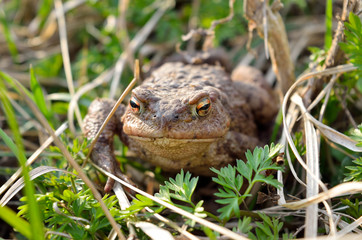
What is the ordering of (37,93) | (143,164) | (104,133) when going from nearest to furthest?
(104,133)
(37,93)
(143,164)

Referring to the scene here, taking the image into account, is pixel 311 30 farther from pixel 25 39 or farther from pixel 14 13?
pixel 14 13

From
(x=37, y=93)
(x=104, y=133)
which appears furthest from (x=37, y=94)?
(x=104, y=133)

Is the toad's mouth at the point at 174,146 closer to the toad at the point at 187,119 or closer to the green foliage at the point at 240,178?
the toad at the point at 187,119

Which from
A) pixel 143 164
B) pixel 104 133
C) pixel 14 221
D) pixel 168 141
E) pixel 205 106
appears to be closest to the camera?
pixel 14 221

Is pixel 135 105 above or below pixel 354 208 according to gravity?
above

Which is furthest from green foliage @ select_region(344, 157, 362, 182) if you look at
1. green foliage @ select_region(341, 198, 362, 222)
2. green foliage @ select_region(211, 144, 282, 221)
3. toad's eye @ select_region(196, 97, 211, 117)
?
toad's eye @ select_region(196, 97, 211, 117)

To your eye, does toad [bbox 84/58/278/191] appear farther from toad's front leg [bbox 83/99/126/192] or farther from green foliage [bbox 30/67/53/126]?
green foliage [bbox 30/67/53/126]

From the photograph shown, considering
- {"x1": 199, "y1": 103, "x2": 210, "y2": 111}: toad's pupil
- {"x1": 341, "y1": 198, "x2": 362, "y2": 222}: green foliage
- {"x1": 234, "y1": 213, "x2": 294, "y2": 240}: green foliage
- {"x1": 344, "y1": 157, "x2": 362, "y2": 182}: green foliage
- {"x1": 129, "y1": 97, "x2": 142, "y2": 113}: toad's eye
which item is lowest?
{"x1": 341, "y1": 198, "x2": 362, "y2": 222}: green foliage

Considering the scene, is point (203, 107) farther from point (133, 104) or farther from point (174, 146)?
point (133, 104)

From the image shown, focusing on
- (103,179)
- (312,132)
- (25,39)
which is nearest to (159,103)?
(103,179)
